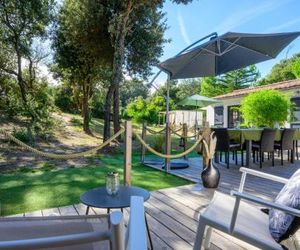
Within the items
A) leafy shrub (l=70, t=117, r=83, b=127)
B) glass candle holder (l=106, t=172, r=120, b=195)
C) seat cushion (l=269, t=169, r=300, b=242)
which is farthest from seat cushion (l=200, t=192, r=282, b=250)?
leafy shrub (l=70, t=117, r=83, b=127)

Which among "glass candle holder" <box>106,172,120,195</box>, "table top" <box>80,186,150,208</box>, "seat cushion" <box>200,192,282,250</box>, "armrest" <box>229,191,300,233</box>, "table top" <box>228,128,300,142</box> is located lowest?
"seat cushion" <box>200,192,282,250</box>

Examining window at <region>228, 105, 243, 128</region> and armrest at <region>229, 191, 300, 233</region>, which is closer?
armrest at <region>229, 191, 300, 233</region>

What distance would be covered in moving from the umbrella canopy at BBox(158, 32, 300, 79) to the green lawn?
2.36 metres

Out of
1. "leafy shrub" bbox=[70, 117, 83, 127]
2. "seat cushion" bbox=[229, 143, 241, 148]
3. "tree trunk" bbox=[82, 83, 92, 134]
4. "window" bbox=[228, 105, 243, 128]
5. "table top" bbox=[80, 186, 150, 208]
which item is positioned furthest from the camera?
"window" bbox=[228, 105, 243, 128]

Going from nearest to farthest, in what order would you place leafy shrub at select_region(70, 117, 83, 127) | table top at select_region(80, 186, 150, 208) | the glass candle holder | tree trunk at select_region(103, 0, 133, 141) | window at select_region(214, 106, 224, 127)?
table top at select_region(80, 186, 150, 208), the glass candle holder, tree trunk at select_region(103, 0, 133, 141), leafy shrub at select_region(70, 117, 83, 127), window at select_region(214, 106, 224, 127)

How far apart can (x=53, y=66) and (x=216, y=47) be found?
10011 mm

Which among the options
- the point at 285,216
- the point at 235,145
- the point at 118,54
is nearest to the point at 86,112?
the point at 118,54

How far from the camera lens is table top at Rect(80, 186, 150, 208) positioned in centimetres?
225

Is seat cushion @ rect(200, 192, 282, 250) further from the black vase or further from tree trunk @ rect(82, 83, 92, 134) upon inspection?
tree trunk @ rect(82, 83, 92, 134)

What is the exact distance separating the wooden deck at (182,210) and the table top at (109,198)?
509 mm

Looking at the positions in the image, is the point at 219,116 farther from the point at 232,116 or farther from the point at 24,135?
the point at 24,135

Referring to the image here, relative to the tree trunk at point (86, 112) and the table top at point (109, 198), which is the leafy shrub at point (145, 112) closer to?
the tree trunk at point (86, 112)

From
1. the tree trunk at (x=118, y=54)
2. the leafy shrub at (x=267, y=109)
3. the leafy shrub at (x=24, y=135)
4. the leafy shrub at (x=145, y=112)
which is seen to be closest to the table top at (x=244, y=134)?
the leafy shrub at (x=267, y=109)

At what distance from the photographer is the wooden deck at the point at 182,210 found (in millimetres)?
2621
